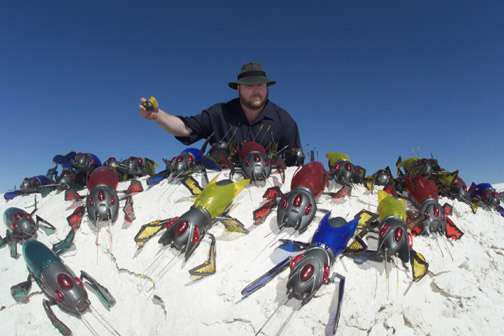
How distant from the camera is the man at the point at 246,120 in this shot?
6551 mm

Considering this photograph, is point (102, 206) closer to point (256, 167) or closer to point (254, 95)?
point (256, 167)

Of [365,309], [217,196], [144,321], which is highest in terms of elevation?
[217,196]

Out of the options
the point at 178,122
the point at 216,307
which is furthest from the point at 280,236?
the point at 178,122

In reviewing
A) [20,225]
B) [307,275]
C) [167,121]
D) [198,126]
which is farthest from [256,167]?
[20,225]

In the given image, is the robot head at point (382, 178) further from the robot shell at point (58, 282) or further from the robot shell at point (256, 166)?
the robot shell at point (58, 282)

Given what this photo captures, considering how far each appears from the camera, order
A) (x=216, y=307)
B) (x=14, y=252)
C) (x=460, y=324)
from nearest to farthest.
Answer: (x=460, y=324) → (x=216, y=307) → (x=14, y=252)

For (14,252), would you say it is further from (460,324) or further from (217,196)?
(460,324)

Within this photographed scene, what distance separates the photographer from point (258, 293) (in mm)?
3082

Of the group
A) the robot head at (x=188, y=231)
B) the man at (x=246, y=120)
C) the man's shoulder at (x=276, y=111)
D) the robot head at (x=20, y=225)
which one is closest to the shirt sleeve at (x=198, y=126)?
the man at (x=246, y=120)

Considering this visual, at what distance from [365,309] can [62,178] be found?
651 cm

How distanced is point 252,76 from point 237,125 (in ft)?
4.00

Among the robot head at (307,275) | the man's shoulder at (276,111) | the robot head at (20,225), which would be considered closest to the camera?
the robot head at (307,275)

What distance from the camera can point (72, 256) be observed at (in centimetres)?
396

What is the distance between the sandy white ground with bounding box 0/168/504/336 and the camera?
283cm
